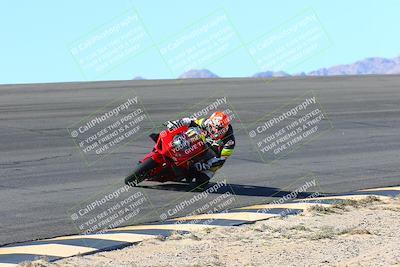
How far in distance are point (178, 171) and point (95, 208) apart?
1.96 metres

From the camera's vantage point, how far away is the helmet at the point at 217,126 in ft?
45.3

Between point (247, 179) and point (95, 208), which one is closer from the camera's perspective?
point (95, 208)

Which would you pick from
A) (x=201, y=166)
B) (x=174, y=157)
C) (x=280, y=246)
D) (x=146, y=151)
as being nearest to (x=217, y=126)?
(x=201, y=166)

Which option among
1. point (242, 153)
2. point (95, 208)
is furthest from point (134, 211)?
point (242, 153)

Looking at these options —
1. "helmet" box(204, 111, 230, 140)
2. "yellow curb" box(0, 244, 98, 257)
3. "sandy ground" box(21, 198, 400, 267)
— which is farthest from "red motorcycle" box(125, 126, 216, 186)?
"yellow curb" box(0, 244, 98, 257)

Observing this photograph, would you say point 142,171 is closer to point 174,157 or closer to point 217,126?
point 174,157

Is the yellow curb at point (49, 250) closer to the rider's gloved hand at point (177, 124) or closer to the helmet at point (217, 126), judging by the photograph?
the rider's gloved hand at point (177, 124)

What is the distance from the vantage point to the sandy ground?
353 inches

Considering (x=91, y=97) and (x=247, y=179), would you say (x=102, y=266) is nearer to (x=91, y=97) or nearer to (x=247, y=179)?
(x=247, y=179)

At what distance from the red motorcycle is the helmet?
0.24 m

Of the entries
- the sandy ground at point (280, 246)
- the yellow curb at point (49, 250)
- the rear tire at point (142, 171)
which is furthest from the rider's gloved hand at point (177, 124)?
the yellow curb at point (49, 250)

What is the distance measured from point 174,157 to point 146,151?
4.66m

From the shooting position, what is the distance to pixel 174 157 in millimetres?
13531

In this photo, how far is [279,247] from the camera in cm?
973
